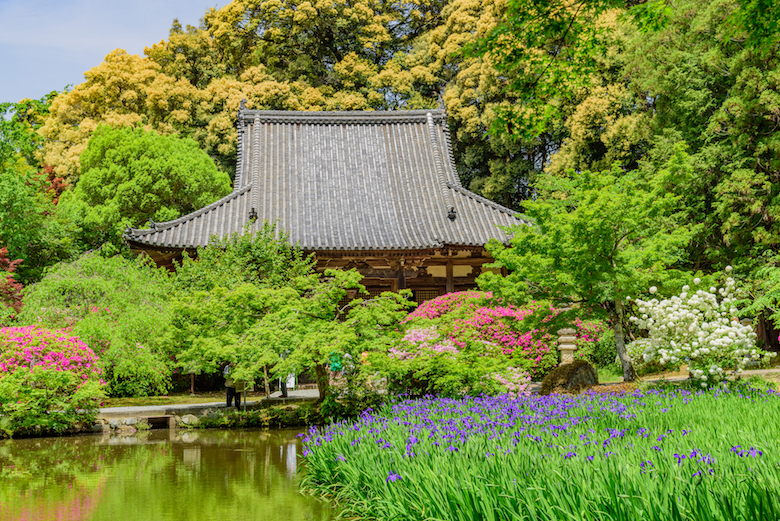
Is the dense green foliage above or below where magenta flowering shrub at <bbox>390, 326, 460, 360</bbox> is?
above

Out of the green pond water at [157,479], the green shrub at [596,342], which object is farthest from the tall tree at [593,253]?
the green pond water at [157,479]

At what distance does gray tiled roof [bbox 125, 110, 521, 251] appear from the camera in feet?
59.9

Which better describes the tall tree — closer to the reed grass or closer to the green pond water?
the reed grass

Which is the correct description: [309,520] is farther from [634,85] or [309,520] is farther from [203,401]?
[634,85]

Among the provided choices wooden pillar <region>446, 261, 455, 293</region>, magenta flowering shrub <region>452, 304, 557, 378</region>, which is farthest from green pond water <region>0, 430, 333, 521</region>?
wooden pillar <region>446, 261, 455, 293</region>

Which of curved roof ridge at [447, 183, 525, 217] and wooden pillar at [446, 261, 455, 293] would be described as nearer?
wooden pillar at [446, 261, 455, 293]

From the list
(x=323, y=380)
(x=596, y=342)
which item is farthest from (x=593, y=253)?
(x=596, y=342)

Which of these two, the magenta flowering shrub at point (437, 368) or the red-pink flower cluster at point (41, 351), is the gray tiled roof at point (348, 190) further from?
the magenta flowering shrub at point (437, 368)

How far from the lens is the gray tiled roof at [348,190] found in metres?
18.2

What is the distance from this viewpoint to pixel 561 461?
4488 mm

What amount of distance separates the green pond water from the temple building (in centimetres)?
724

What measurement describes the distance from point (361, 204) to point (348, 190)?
0.95 m

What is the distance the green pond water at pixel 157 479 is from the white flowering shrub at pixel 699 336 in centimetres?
621

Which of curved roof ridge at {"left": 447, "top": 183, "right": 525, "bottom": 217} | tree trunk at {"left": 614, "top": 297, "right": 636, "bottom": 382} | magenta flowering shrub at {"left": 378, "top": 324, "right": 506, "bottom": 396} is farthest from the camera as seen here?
curved roof ridge at {"left": 447, "top": 183, "right": 525, "bottom": 217}
